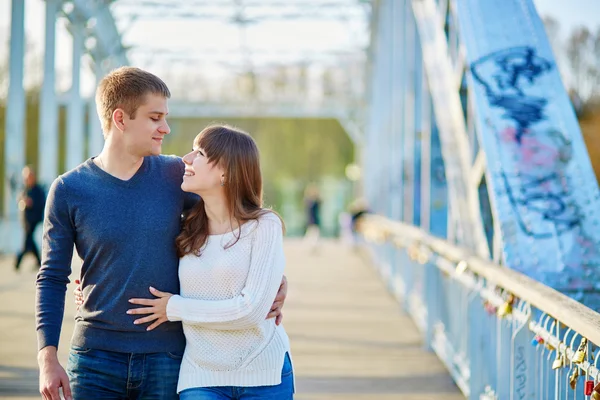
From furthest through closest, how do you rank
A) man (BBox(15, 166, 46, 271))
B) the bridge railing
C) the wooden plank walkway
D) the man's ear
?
1. man (BBox(15, 166, 46, 271))
2. the wooden plank walkway
3. the bridge railing
4. the man's ear

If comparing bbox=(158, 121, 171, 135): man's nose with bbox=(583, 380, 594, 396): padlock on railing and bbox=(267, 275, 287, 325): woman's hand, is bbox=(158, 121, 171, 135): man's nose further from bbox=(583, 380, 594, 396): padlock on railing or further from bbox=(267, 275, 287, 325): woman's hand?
bbox=(583, 380, 594, 396): padlock on railing

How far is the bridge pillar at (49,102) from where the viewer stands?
17.2m

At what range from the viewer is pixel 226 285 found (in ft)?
8.93

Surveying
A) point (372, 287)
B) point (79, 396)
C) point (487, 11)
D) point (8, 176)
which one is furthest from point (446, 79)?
point (8, 176)

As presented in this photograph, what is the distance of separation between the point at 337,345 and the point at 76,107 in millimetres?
12298

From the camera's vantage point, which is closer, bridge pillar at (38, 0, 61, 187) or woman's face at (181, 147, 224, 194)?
woman's face at (181, 147, 224, 194)

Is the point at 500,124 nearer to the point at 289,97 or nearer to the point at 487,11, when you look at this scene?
the point at 487,11

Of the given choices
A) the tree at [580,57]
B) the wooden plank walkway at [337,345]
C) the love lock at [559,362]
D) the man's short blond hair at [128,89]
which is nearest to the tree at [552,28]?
the tree at [580,57]

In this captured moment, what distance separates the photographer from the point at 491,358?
4.70 meters

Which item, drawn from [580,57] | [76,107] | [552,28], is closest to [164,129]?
[552,28]

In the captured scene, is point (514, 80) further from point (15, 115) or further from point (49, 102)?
point (49, 102)

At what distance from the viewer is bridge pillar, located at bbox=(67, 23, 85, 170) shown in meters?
18.5

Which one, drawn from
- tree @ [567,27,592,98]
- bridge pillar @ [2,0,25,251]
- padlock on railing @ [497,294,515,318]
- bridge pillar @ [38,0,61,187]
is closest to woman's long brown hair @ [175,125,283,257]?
padlock on railing @ [497,294,515,318]

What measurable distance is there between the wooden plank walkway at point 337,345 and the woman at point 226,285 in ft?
10.2
